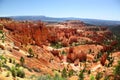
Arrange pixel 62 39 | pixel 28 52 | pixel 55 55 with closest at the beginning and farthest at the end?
pixel 28 52
pixel 55 55
pixel 62 39

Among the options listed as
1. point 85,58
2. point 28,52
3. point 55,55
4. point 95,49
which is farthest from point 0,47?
point 95,49

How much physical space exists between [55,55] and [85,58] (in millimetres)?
13314

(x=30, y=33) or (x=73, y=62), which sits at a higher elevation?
(x=30, y=33)

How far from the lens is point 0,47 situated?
52.9 meters

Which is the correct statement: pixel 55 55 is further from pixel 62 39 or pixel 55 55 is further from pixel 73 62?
pixel 62 39

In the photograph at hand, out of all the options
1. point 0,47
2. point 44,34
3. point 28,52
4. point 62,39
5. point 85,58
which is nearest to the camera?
point 0,47

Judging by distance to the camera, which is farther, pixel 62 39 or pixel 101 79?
pixel 62 39

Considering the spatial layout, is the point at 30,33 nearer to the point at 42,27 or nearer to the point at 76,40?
the point at 42,27

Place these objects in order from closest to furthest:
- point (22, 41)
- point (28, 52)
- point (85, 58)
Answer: point (28, 52) → point (22, 41) → point (85, 58)

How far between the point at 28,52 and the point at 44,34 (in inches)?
1865

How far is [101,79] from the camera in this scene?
4922cm

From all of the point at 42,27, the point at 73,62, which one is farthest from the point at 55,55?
the point at 42,27

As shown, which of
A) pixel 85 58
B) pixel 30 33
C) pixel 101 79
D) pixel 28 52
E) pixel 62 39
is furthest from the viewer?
pixel 62 39

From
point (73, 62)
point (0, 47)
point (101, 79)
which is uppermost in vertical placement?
point (0, 47)
